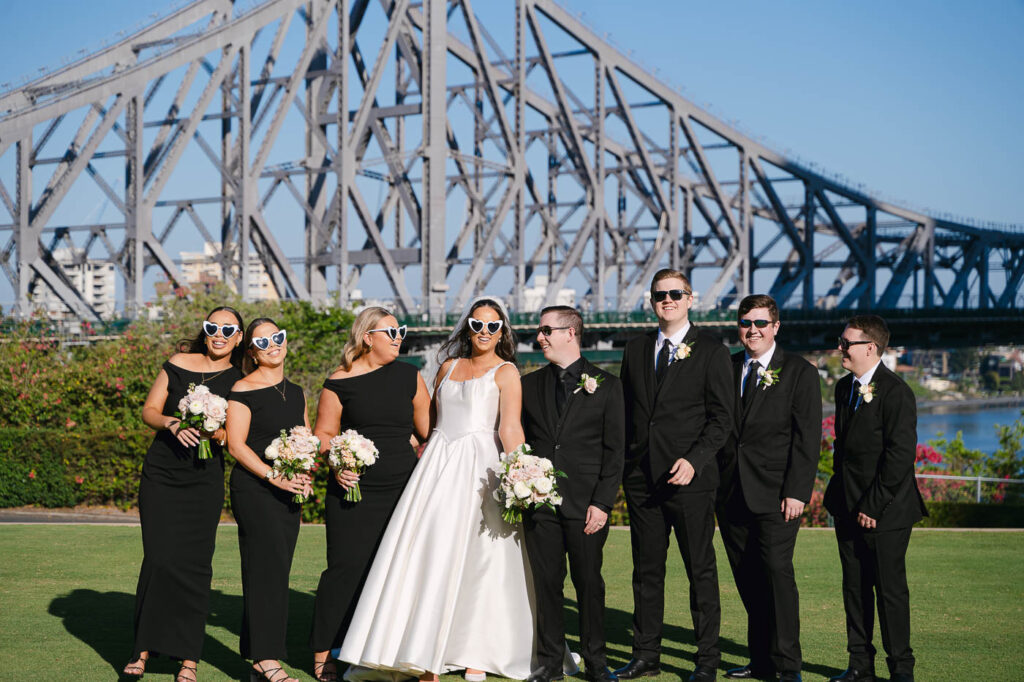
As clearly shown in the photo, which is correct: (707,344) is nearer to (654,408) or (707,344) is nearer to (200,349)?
(654,408)

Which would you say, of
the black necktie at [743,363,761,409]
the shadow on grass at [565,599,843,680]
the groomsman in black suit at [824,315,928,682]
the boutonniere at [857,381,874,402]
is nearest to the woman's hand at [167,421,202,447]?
the shadow on grass at [565,599,843,680]

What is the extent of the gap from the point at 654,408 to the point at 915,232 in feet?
272

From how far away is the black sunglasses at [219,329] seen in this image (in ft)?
19.5

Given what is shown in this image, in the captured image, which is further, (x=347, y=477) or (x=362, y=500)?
(x=362, y=500)

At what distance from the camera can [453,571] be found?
5.62 metres

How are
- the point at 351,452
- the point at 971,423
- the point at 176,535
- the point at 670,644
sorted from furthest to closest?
1. the point at 971,423
2. the point at 670,644
3. the point at 176,535
4. the point at 351,452

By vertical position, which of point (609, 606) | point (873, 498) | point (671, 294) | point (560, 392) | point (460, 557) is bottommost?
point (609, 606)

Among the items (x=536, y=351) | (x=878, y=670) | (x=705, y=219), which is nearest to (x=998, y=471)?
(x=878, y=670)

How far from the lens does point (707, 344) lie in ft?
19.5

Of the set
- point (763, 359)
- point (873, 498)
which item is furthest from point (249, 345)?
point (873, 498)

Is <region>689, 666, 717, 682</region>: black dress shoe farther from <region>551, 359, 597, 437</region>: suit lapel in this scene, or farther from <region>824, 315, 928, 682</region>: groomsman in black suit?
<region>551, 359, 597, 437</region>: suit lapel

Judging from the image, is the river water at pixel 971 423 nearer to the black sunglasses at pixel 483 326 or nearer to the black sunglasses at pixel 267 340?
Result: the black sunglasses at pixel 483 326

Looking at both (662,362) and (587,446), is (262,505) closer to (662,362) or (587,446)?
(587,446)

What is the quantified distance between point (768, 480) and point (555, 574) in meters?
1.26
